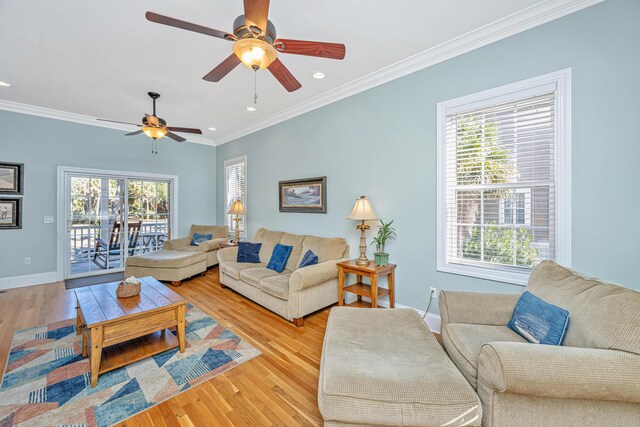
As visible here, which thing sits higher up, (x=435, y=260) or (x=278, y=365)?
(x=435, y=260)

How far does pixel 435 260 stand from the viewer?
111 inches

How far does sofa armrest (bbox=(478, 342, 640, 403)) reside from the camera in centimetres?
115

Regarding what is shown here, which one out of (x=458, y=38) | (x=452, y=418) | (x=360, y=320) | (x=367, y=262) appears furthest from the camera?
(x=367, y=262)

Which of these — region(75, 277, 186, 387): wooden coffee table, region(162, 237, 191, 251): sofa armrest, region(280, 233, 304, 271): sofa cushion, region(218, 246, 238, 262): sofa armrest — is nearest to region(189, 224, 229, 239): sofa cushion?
region(162, 237, 191, 251): sofa armrest

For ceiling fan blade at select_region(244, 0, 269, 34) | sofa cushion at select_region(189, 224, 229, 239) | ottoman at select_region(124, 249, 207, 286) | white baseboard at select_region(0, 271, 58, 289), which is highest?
ceiling fan blade at select_region(244, 0, 269, 34)

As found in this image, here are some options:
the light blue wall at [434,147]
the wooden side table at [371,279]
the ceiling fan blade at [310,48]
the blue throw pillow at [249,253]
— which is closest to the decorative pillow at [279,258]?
the blue throw pillow at [249,253]

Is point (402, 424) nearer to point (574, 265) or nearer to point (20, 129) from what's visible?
point (574, 265)

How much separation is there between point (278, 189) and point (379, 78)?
96.5 inches

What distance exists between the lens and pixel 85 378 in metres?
2.05

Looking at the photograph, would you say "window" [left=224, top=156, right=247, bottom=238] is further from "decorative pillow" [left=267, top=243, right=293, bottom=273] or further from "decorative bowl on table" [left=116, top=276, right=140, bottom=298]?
"decorative bowl on table" [left=116, top=276, right=140, bottom=298]

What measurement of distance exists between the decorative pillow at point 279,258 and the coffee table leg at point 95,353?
204 cm

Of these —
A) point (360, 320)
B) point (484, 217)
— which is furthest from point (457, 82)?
point (360, 320)

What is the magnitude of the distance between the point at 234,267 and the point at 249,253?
383 millimetres

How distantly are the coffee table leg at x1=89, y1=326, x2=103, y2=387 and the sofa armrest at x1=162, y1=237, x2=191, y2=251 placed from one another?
11.9 feet
